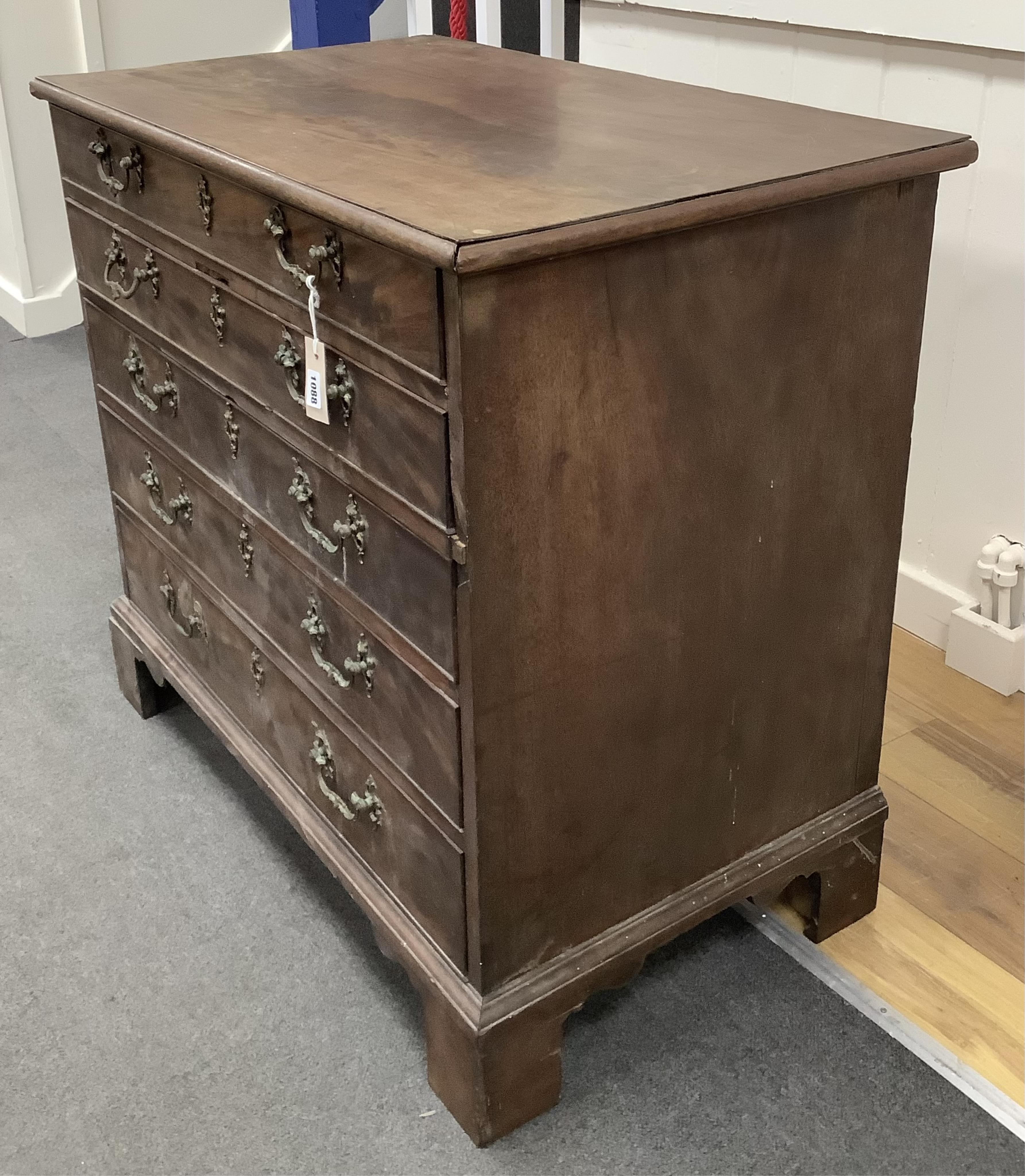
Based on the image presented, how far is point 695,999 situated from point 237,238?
3.21 feet

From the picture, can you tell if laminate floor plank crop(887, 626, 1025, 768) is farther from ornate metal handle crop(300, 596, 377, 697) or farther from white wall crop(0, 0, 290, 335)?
white wall crop(0, 0, 290, 335)

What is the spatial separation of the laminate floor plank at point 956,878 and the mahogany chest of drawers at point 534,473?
12 centimetres

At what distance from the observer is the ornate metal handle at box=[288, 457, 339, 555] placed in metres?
1.28

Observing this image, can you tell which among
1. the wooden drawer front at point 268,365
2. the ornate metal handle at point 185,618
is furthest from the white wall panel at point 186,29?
the ornate metal handle at point 185,618

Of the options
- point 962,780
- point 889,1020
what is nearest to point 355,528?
point 889,1020

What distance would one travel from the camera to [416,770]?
1245 mm

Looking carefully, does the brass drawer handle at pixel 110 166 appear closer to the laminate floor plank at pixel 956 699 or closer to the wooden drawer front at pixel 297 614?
the wooden drawer front at pixel 297 614

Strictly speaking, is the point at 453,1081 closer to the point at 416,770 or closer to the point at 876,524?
the point at 416,770

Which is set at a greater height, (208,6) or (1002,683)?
(208,6)

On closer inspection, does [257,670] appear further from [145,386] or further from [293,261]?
[293,261]

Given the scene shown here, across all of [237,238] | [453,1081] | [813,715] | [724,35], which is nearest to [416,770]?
[453,1081]

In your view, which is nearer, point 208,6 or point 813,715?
point 813,715

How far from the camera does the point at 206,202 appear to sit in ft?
4.22

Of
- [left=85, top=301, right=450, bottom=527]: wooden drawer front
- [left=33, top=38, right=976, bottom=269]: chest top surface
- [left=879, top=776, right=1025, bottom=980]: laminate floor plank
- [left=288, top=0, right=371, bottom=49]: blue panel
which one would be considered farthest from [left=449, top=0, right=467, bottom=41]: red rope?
[left=879, top=776, right=1025, bottom=980]: laminate floor plank
